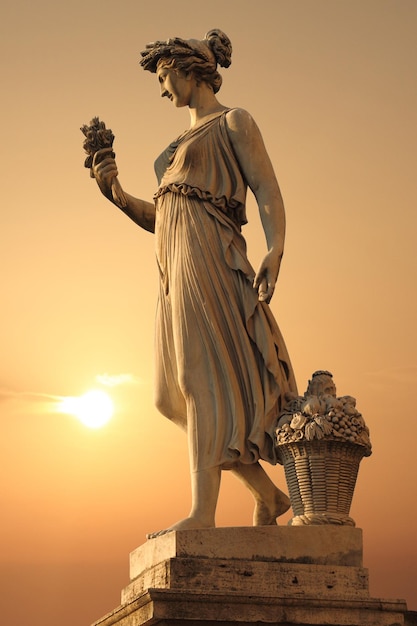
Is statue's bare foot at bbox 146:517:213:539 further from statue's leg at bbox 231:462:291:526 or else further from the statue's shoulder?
the statue's shoulder

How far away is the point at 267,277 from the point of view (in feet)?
33.0

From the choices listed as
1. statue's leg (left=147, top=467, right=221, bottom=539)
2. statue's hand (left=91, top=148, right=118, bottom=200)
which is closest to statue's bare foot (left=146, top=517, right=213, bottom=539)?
statue's leg (left=147, top=467, right=221, bottom=539)

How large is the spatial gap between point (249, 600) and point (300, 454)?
1234 millimetres

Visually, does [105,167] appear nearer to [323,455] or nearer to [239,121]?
[239,121]

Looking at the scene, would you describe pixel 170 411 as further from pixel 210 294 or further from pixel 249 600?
pixel 249 600

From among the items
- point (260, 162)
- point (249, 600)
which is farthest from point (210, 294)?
point (249, 600)

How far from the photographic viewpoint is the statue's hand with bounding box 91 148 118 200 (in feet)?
36.3

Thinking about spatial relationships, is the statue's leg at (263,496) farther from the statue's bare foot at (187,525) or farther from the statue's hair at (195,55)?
the statue's hair at (195,55)

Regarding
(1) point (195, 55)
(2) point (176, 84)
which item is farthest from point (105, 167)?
(1) point (195, 55)

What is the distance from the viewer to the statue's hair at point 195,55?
10750mm

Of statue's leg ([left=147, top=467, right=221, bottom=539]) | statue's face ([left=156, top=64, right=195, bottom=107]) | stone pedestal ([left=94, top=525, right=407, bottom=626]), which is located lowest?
stone pedestal ([left=94, top=525, right=407, bottom=626])

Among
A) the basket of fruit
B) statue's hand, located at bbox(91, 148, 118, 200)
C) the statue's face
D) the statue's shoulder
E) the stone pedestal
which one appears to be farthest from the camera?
Answer: statue's hand, located at bbox(91, 148, 118, 200)

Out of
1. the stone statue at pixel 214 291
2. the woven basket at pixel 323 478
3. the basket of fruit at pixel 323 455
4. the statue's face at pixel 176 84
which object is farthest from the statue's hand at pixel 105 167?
the woven basket at pixel 323 478

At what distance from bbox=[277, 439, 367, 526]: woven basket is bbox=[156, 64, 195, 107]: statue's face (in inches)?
122
